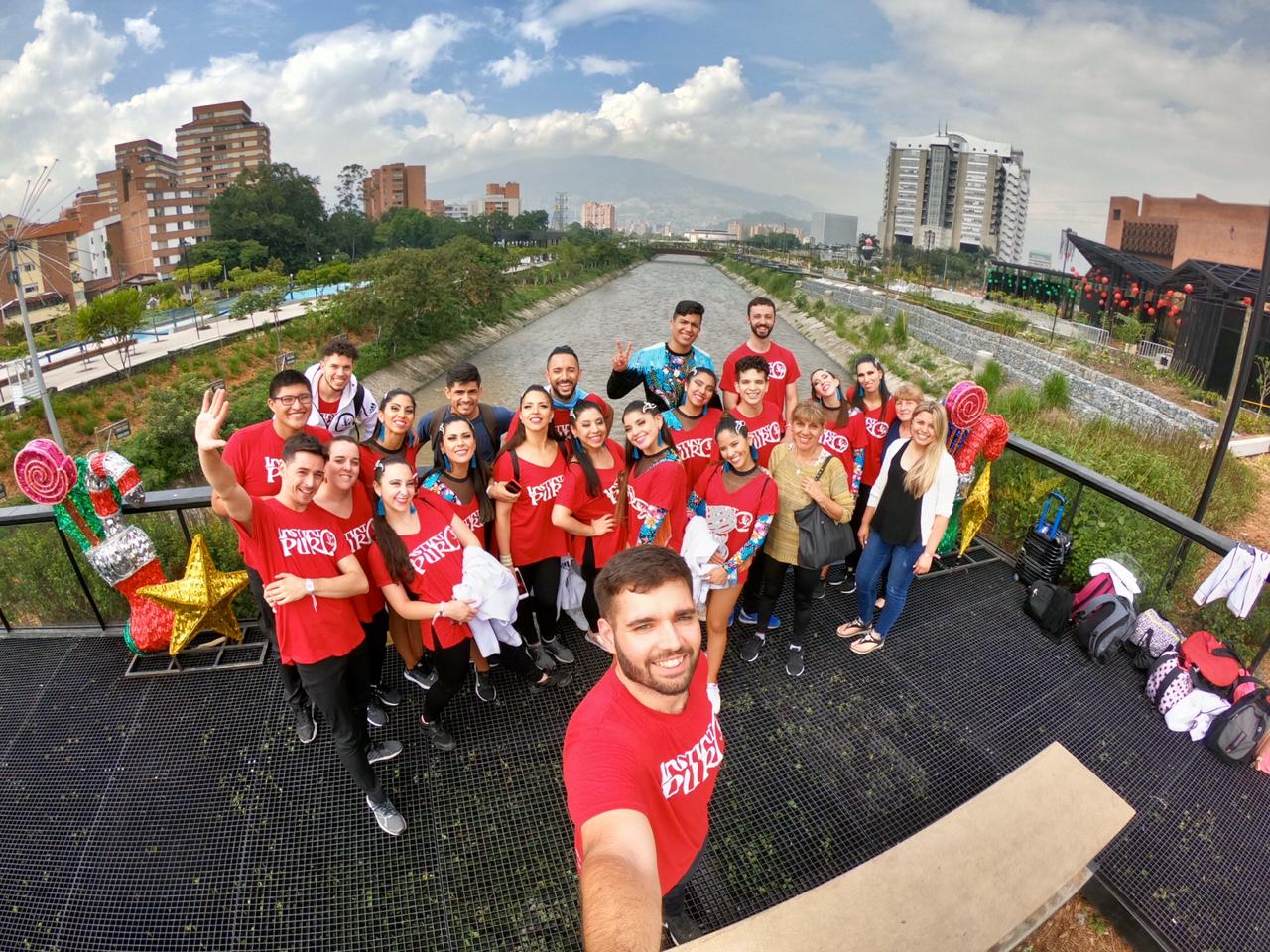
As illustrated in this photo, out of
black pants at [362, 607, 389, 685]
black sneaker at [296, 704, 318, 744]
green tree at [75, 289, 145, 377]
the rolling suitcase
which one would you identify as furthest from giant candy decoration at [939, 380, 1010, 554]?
green tree at [75, 289, 145, 377]

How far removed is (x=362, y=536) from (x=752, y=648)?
2191 millimetres

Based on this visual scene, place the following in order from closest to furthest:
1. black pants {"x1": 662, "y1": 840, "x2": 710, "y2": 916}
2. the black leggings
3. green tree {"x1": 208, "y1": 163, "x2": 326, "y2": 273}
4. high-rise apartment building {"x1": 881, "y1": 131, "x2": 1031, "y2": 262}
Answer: black pants {"x1": 662, "y1": 840, "x2": 710, "y2": 916} < the black leggings < green tree {"x1": 208, "y1": 163, "x2": 326, "y2": 273} < high-rise apartment building {"x1": 881, "y1": 131, "x2": 1031, "y2": 262}

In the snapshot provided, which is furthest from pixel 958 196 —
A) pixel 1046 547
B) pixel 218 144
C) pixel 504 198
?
pixel 1046 547

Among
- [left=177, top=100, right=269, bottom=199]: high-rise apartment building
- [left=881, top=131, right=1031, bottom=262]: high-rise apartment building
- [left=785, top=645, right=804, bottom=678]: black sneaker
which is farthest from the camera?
[left=881, top=131, right=1031, bottom=262]: high-rise apartment building

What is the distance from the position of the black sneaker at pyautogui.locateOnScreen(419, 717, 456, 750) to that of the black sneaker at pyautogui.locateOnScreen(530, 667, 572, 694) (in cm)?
50

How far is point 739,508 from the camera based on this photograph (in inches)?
127

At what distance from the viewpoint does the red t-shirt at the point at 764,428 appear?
3.80 m

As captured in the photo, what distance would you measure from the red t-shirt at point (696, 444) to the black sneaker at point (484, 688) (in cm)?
150

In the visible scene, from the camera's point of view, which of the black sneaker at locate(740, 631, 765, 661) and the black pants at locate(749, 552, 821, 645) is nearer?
the black pants at locate(749, 552, 821, 645)

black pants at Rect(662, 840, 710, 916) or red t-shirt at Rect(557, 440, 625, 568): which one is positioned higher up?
red t-shirt at Rect(557, 440, 625, 568)

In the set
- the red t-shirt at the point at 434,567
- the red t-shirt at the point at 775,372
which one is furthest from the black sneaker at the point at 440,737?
the red t-shirt at the point at 775,372

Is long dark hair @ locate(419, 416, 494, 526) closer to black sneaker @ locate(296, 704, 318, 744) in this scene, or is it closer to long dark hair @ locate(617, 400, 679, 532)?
long dark hair @ locate(617, 400, 679, 532)

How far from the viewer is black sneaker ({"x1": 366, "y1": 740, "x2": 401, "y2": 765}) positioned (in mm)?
3094

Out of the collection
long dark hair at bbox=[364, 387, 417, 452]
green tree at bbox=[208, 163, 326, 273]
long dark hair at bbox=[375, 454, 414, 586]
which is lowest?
long dark hair at bbox=[375, 454, 414, 586]
